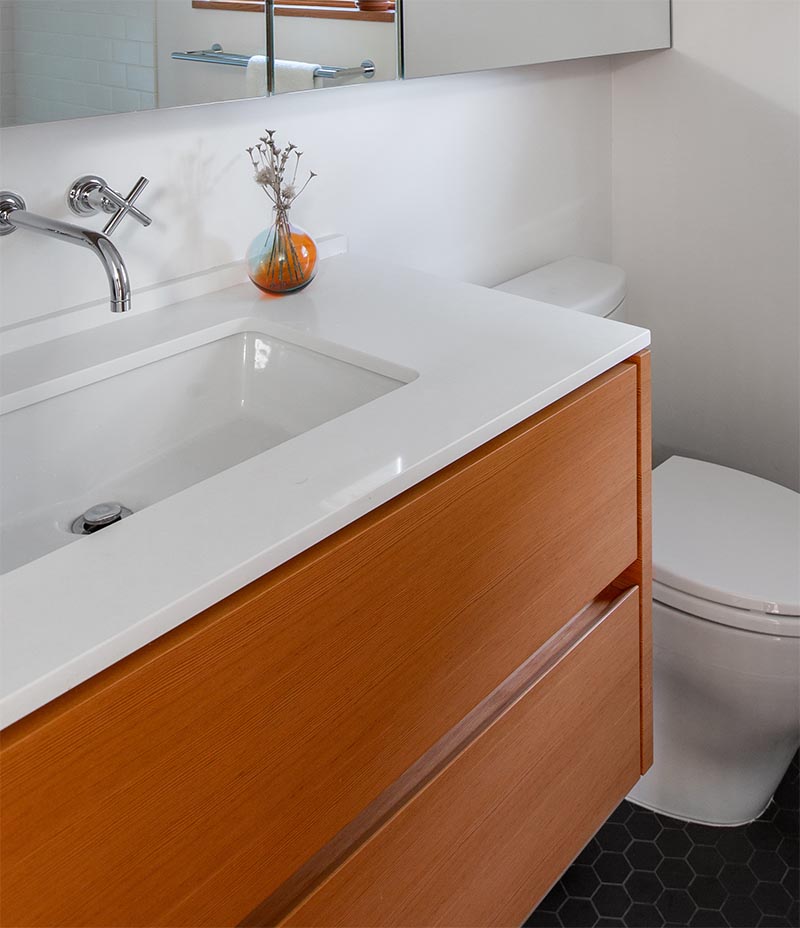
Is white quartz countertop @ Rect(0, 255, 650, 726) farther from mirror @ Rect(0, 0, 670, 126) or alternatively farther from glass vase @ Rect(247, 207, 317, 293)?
mirror @ Rect(0, 0, 670, 126)

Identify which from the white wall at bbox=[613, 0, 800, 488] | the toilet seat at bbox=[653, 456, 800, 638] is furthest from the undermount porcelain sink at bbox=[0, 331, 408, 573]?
the white wall at bbox=[613, 0, 800, 488]

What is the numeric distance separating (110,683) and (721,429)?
1.65 m

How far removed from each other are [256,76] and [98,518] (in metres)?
0.53

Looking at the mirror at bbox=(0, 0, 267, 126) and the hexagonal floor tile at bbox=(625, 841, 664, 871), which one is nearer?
the mirror at bbox=(0, 0, 267, 126)

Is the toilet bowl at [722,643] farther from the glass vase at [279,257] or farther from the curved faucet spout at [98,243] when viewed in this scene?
the curved faucet spout at [98,243]

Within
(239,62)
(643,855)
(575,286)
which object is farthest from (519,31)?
(643,855)

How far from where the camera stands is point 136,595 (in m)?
0.65

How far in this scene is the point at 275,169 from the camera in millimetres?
1195

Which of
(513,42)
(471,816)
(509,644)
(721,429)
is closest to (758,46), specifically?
(513,42)

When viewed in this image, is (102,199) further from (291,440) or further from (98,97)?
(291,440)

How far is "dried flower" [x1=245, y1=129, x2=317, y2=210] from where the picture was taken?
3.88 ft

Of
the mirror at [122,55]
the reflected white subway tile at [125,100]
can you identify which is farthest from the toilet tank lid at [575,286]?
the reflected white subway tile at [125,100]

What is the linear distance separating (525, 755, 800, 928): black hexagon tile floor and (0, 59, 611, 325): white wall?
3.18 feet

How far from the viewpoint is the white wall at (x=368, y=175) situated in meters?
1.06
